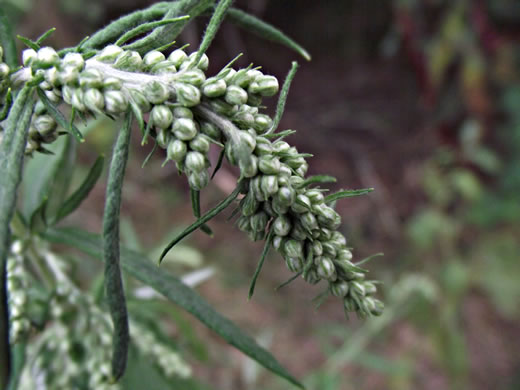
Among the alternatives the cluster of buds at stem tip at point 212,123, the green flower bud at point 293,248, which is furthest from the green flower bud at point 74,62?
the green flower bud at point 293,248

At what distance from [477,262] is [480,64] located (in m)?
2.47

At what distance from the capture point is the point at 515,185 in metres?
5.54

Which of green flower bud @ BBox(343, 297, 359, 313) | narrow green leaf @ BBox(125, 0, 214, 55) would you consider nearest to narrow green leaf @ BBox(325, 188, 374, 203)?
green flower bud @ BBox(343, 297, 359, 313)

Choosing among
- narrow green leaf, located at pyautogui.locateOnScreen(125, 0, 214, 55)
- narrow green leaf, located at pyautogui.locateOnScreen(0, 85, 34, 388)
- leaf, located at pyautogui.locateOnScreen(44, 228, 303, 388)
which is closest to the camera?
narrow green leaf, located at pyautogui.locateOnScreen(0, 85, 34, 388)

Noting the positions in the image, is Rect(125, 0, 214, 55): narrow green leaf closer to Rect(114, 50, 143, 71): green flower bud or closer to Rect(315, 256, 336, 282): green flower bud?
Rect(114, 50, 143, 71): green flower bud

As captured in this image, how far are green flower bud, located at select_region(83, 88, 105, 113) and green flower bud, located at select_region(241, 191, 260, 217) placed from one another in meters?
0.37

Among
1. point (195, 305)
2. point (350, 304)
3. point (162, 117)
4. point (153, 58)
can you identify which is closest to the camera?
point (162, 117)

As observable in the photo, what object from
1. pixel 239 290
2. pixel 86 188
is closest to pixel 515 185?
pixel 239 290

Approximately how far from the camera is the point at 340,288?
113 cm

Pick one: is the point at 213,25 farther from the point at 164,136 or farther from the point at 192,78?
the point at 164,136

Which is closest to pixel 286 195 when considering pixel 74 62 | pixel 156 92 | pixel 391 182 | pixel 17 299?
pixel 156 92

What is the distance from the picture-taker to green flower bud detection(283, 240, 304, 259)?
106cm

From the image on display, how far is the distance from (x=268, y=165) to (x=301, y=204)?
12 centimetres

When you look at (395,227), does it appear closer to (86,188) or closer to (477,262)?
(477,262)
